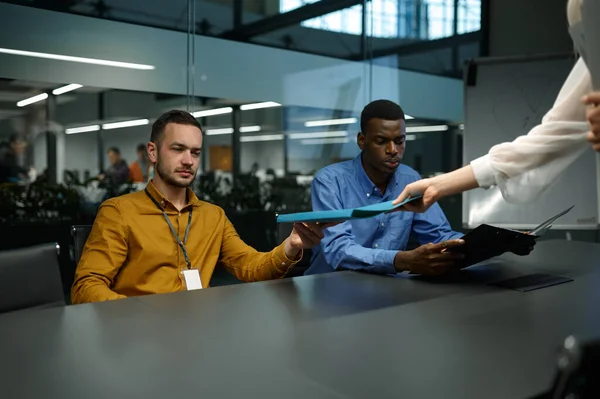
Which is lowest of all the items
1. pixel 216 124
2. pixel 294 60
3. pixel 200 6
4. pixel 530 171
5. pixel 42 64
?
Result: pixel 530 171

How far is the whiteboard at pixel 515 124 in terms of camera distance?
13.1 ft

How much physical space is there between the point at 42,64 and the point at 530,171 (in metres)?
3.20

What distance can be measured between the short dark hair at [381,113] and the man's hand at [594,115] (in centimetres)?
118

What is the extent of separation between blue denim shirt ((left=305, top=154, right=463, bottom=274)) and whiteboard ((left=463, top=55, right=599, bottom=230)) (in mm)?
1994

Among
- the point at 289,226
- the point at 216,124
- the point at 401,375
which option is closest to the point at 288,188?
the point at 216,124

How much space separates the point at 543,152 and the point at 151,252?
1.29m

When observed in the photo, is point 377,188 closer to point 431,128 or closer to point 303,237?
point 303,237

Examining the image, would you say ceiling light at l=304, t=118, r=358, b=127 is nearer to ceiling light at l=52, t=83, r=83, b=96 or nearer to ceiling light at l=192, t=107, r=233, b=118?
ceiling light at l=192, t=107, r=233, b=118

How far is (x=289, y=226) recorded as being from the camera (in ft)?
7.60

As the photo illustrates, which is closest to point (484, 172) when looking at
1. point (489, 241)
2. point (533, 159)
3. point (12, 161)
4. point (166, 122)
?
point (533, 159)

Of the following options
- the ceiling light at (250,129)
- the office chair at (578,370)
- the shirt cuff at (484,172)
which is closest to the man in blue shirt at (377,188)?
the shirt cuff at (484,172)

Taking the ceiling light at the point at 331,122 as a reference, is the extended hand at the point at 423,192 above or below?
below

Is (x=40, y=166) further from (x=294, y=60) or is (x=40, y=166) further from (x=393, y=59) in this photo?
(x=393, y=59)

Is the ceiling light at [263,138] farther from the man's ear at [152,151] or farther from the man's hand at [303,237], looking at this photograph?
the man's hand at [303,237]
